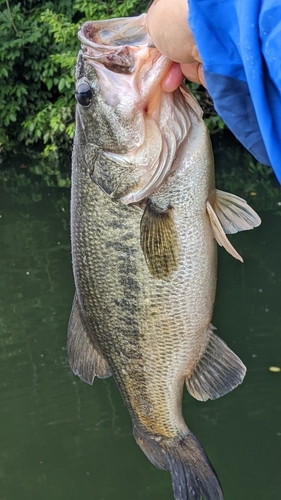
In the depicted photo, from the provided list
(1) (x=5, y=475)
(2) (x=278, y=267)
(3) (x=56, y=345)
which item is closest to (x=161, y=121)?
(1) (x=5, y=475)

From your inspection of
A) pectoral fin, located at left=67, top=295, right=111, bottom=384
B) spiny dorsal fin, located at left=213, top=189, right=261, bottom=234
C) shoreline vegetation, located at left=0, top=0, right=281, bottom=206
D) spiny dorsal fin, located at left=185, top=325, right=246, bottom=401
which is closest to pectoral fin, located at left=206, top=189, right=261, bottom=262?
spiny dorsal fin, located at left=213, top=189, right=261, bottom=234

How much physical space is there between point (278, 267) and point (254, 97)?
5.91 meters

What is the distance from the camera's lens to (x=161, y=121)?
1942 millimetres

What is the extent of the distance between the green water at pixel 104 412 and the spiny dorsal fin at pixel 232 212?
2.60 metres

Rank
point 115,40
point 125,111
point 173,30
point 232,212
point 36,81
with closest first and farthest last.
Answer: point 173,30, point 115,40, point 125,111, point 232,212, point 36,81

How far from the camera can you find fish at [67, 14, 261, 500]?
1923 mm

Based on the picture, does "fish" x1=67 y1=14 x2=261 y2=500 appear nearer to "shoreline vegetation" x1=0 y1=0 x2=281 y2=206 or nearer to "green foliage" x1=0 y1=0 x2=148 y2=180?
"shoreline vegetation" x1=0 y1=0 x2=281 y2=206

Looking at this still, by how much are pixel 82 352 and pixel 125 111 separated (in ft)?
2.78

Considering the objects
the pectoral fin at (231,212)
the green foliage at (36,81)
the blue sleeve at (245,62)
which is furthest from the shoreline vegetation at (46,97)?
the blue sleeve at (245,62)

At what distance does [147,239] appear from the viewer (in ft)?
6.70

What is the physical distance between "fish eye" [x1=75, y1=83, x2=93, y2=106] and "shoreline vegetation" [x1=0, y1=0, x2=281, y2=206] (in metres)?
7.98

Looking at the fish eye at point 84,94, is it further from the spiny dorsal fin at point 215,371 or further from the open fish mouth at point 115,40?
the spiny dorsal fin at point 215,371

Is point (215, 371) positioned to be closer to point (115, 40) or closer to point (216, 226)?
point (216, 226)

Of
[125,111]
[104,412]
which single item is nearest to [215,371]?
[125,111]
